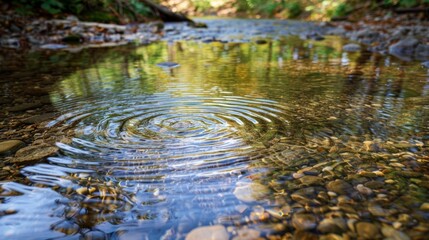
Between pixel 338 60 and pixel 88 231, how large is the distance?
18.1 ft

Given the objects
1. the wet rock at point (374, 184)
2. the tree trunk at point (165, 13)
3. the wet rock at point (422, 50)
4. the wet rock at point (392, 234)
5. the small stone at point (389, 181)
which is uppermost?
the tree trunk at point (165, 13)

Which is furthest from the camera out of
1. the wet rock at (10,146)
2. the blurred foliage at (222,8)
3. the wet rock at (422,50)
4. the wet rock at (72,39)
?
the blurred foliage at (222,8)

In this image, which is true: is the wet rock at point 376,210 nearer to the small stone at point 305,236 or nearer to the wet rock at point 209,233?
the small stone at point 305,236

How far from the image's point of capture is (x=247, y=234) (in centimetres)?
126

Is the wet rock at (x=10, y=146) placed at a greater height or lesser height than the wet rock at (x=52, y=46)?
lesser

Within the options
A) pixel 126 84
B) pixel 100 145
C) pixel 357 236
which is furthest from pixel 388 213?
pixel 126 84

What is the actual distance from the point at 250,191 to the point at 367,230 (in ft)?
1.74

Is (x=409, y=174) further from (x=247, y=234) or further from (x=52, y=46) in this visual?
(x=52, y=46)

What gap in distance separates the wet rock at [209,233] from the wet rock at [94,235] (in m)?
0.34

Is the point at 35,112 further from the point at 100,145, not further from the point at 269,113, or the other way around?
the point at 269,113

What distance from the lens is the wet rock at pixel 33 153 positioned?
1845 millimetres

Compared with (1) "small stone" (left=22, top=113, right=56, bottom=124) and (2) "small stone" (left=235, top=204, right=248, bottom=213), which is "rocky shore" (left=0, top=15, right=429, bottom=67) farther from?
(2) "small stone" (left=235, top=204, right=248, bottom=213)

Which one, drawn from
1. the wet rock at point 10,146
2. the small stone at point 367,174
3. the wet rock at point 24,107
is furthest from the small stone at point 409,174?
the wet rock at point 24,107

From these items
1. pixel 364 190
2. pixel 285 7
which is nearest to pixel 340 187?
pixel 364 190
